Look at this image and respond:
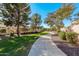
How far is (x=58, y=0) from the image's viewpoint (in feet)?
13.3

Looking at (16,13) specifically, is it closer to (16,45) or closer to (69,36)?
(16,45)

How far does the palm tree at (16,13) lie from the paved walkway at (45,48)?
0.58m

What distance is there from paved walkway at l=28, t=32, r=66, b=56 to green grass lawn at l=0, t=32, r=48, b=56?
13cm

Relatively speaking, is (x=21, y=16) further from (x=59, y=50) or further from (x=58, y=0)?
(x=59, y=50)

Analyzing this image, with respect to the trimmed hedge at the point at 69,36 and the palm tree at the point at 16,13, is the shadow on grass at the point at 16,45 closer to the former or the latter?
the palm tree at the point at 16,13

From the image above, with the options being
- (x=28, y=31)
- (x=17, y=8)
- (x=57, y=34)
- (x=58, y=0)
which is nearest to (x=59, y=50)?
(x=57, y=34)

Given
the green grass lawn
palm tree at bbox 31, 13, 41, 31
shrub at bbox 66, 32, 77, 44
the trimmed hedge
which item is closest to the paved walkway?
the green grass lawn

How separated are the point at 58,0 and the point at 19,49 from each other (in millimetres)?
1548

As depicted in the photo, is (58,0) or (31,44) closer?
(58,0)

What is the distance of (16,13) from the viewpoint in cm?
427

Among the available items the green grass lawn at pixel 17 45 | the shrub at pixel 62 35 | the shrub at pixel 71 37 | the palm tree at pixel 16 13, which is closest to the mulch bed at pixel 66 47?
the shrub at pixel 62 35

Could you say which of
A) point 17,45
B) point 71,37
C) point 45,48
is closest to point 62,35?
point 71,37

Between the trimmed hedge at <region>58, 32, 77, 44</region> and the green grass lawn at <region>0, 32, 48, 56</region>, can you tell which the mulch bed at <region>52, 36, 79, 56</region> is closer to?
the trimmed hedge at <region>58, 32, 77, 44</region>

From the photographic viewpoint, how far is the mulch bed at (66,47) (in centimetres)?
410
